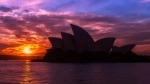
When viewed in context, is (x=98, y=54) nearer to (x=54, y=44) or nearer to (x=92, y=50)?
(x=92, y=50)

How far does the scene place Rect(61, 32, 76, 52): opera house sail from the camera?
2128 inches

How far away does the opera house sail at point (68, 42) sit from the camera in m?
54.1

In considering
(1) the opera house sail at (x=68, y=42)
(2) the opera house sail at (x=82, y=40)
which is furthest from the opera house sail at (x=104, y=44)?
(1) the opera house sail at (x=68, y=42)

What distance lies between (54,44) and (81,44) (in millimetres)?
7842

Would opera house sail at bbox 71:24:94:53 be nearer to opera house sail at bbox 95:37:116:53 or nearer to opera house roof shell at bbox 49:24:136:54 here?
opera house roof shell at bbox 49:24:136:54

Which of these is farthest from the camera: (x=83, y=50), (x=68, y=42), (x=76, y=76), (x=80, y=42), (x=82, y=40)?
(x=83, y=50)

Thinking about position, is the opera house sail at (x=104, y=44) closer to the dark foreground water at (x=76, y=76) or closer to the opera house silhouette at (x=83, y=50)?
the opera house silhouette at (x=83, y=50)

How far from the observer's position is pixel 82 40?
5328 centimetres

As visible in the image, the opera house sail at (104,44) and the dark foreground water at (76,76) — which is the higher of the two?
the opera house sail at (104,44)

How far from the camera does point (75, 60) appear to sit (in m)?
63.8

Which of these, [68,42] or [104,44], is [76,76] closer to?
[68,42]

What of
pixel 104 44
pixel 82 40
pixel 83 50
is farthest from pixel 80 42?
pixel 104 44

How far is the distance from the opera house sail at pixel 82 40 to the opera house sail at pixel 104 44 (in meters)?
1.73

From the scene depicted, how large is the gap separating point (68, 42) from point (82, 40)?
390cm
